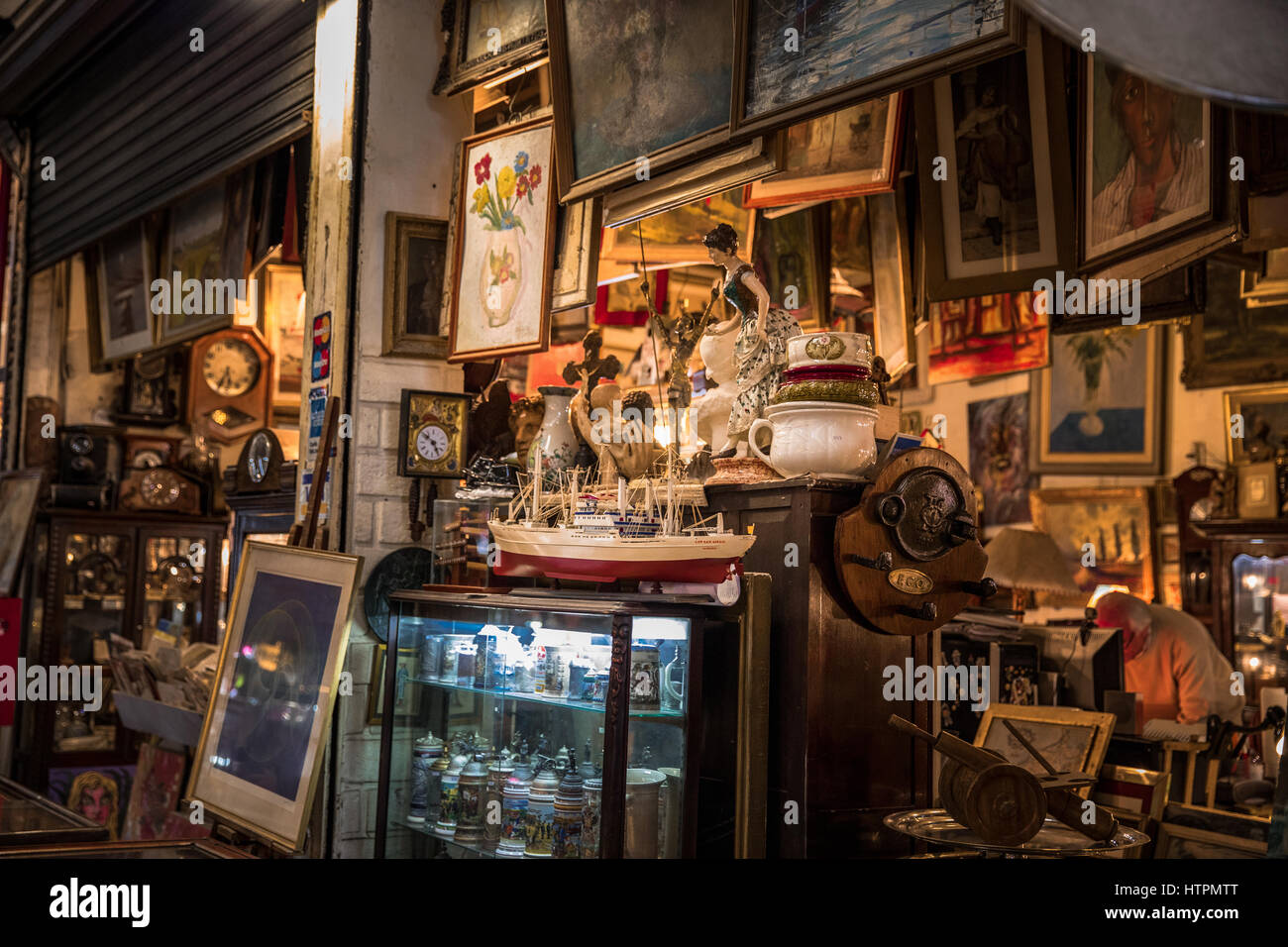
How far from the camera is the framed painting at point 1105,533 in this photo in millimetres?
8555

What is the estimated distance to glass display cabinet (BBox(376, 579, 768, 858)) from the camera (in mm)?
3072

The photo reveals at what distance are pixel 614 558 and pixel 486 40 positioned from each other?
225 centimetres

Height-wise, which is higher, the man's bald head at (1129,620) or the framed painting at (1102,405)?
the framed painting at (1102,405)

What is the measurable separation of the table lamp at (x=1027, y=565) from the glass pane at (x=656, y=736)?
3.21m

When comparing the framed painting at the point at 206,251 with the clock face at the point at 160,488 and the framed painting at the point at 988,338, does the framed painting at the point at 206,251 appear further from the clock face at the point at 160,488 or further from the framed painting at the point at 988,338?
the framed painting at the point at 988,338

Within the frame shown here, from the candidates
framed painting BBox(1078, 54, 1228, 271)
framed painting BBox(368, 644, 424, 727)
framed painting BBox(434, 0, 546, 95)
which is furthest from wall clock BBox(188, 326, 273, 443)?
framed painting BBox(1078, 54, 1228, 271)

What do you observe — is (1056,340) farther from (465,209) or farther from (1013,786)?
(1013,786)

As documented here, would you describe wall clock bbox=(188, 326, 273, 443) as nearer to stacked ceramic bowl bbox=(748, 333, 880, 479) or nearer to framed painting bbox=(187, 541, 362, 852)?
framed painting bbox=(187, 541, 362, 852)

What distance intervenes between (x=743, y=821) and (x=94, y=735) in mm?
6611

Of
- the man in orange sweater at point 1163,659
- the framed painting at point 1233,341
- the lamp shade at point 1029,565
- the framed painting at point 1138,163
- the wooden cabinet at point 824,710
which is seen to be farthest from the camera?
the framed painting at point 1233,341

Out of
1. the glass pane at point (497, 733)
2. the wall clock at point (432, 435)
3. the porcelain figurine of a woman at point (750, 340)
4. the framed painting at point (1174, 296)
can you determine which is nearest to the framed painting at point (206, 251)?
the wall clock at point (432, 435)

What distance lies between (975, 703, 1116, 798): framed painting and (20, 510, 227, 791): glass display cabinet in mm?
5984

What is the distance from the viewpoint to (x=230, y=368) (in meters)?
9.24
